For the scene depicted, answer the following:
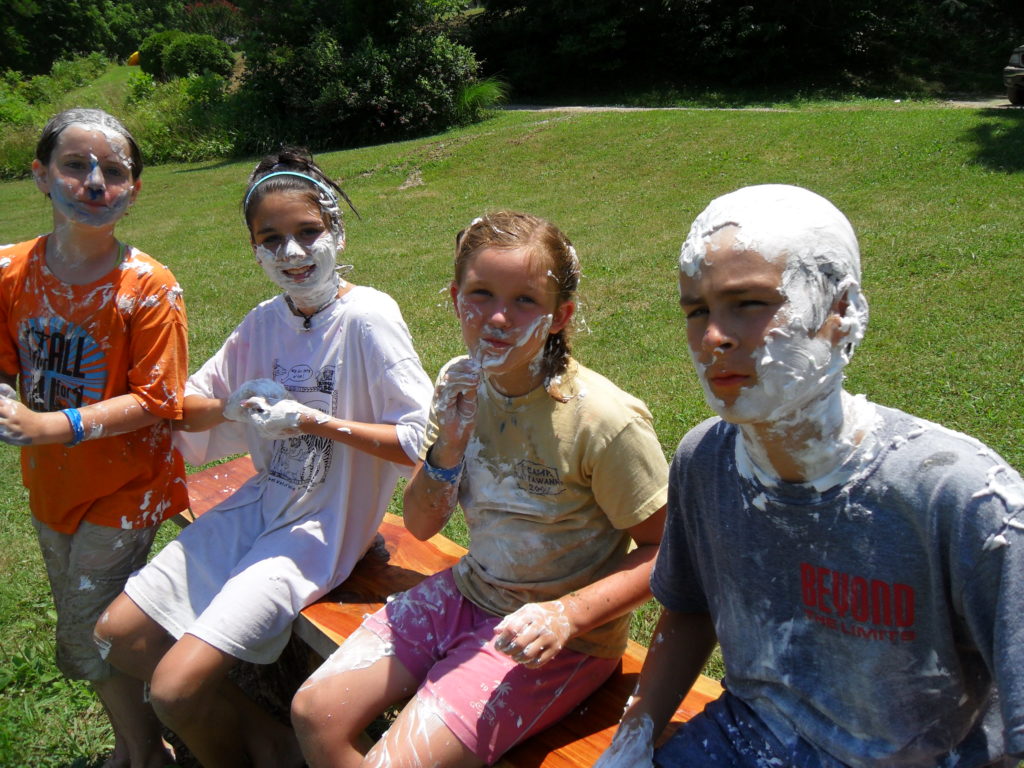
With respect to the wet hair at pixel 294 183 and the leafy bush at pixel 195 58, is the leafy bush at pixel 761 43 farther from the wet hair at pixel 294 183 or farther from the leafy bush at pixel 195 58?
the wet hair at pixel 294 183

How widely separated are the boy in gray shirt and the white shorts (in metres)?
1.29

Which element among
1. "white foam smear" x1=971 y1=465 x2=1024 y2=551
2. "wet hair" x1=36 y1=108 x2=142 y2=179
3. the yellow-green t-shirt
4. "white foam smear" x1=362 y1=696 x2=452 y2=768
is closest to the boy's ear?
"white foam smear" x1=971 y1=465 x2=1024 y2=551

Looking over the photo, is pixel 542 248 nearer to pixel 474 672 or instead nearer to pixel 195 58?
pixel 474 672

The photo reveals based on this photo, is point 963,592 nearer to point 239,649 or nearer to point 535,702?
point 535,702

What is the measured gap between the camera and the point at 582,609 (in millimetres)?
1905

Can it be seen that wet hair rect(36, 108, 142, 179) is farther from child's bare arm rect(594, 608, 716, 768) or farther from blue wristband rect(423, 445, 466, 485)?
child's bare arm rect(594, 608, 716, 768)

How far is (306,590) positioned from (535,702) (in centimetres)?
85

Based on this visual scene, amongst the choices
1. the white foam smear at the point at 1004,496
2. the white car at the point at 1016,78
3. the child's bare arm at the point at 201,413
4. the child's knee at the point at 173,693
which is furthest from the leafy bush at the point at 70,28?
the white foam smear at the point at 1004,496

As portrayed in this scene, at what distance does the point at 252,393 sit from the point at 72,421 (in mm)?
525

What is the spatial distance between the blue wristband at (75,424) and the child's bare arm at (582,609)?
4.84 feet

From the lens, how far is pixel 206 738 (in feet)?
7.88

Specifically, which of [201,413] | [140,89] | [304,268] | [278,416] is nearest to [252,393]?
[278,416]

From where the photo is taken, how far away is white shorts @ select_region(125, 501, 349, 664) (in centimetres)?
237

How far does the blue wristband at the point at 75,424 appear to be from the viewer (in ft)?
8.23
